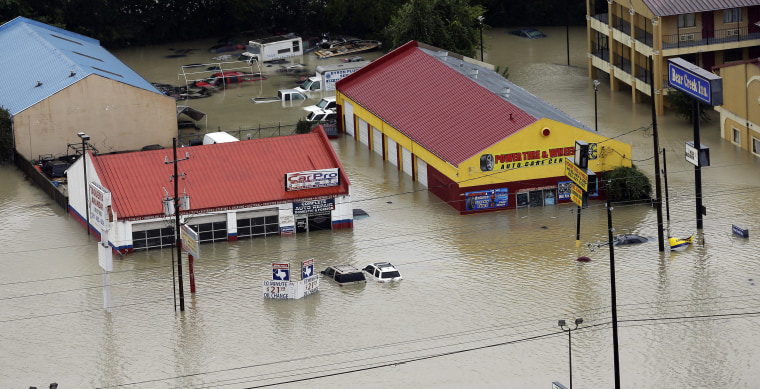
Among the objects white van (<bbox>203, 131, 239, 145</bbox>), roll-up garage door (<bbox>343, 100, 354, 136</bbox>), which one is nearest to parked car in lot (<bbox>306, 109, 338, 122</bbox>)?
roll-up garage door (<bbox>343, 100, 354, 136</bbox>)

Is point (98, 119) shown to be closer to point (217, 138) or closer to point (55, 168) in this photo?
point (55, 168)

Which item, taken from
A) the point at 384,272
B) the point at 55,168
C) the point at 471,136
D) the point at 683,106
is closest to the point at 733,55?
the point at 683,106

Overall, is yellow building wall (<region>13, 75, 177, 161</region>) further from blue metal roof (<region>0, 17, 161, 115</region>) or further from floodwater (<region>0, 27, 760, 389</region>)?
floodwater (<region>0, 27, 760, 389</region>)

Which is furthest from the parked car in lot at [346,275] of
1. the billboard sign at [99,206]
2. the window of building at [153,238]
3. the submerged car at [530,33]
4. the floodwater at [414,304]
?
the submerged car at [530,33]

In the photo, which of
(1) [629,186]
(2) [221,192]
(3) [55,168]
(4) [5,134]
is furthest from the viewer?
(4) [5,134]

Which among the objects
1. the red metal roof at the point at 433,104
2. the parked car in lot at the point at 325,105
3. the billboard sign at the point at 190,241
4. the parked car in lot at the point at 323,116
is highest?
the red metal roof at the point at 433,104

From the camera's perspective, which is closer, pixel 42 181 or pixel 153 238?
pixel 153 238

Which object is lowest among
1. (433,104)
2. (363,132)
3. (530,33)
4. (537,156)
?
(363,132)

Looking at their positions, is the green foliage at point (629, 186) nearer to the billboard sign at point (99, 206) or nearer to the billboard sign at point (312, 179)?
the billboard sign at point (312, 179)
